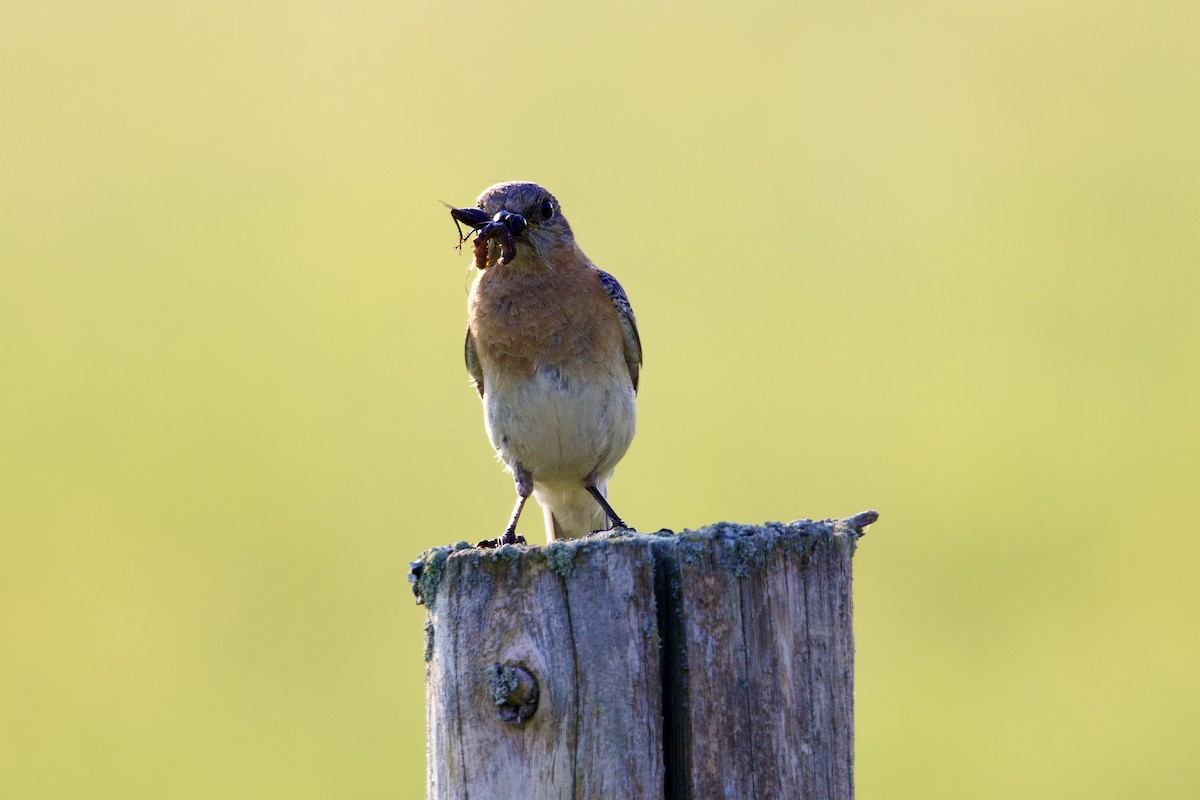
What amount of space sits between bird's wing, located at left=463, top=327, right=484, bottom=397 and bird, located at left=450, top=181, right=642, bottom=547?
0.02m

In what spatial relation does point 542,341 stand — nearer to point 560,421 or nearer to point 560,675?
A: point 560,421

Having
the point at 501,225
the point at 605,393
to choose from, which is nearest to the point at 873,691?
the point at 605,393

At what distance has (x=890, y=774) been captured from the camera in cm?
1094

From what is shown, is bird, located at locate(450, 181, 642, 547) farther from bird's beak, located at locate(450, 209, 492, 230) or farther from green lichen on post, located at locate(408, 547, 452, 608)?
green lichen on post, located at locate(408, 547, 452, 608)

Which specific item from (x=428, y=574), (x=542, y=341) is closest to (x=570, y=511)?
(x=542, y=341)

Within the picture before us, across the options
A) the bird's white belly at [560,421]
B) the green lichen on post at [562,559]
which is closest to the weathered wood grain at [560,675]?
the green lichen on post at [562,559]

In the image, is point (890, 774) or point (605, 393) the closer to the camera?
point (605, 393)

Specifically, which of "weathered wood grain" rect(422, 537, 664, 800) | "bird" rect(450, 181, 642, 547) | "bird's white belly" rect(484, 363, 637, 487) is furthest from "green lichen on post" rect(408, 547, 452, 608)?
"bird's white belly" rect(484, 363, 637, 487)

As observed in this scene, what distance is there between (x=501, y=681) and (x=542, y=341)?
3.39m

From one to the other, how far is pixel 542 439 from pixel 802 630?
3485mm

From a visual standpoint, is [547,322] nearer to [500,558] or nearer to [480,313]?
[480,313]

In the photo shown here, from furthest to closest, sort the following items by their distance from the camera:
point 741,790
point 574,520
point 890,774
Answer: point 890,774 < point 574,520 < point 741,790

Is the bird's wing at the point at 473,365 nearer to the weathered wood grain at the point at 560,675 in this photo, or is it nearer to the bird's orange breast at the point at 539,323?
the bird's orange breast at the point at 539,323

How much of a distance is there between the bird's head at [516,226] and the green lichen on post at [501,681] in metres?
3.38
